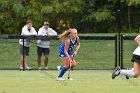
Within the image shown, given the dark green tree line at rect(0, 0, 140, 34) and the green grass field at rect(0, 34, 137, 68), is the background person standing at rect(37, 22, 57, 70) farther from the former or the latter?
the dark green tree line at rect(0, 0, 140, 34)

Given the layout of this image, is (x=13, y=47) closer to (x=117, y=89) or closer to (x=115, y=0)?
(x=117, y=89)

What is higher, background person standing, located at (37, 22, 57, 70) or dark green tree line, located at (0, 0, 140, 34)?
background person standing, located at (37, 22, 57, 70)

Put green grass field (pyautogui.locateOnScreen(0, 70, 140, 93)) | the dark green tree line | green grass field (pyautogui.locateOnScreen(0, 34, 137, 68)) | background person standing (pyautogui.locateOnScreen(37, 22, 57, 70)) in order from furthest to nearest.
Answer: the dark green tree line
green grass field (pyautogui.locateOnScreen(0, 34, 137, 68))
background person standing (pyautogui.locateOnScreen(37, 22, 57, 70))
green grass field (pyautogui.locateOnScreen(0, 70, 140, 93))

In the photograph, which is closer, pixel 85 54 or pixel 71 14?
pixel 85 54

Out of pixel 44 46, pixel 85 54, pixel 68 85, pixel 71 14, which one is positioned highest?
pixel 68 85

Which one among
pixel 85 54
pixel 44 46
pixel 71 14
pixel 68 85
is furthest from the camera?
pixel 71 14

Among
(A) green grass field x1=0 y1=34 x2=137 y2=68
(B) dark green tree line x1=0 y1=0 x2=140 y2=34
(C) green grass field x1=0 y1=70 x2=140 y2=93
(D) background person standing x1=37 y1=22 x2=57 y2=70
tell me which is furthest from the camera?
(B) dark green tree line x1=0 y1=0 x2=140 y2=34

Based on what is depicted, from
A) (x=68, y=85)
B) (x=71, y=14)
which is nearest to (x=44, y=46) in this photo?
(x=68, y=85)

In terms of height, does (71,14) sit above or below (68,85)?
below

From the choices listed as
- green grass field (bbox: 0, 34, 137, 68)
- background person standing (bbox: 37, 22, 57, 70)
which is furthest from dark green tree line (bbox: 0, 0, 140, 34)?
background person standing (bbox: 37, 22, 57, 70)

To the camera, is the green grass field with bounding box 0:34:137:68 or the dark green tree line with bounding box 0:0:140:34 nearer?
the green grass field with bounding box 0:34:137:68

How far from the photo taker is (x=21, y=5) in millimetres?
40531

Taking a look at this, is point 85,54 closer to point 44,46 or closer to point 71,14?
point 44,46

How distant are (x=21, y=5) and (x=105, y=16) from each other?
17.6 feet
